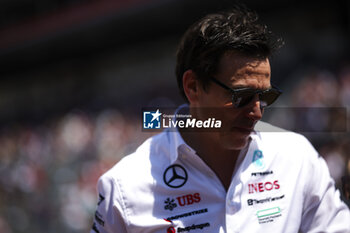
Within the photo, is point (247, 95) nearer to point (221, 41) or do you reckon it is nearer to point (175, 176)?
point (221, 41)

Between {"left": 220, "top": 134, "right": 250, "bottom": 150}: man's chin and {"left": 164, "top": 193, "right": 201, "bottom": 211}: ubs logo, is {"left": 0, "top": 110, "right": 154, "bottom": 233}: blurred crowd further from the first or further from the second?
{"left": 220, "top": 134, "right": 250, "bottom": 150}: man's chin

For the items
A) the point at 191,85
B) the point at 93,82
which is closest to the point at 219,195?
the point at 191,85

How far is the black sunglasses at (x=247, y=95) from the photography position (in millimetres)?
1520

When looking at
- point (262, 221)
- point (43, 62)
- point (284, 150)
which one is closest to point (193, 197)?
point (262, 221)

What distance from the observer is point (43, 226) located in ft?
24.7

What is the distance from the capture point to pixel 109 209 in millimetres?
1621

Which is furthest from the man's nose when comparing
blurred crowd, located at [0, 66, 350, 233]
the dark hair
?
blurred crowd, located at [0, 66, 350, 233]

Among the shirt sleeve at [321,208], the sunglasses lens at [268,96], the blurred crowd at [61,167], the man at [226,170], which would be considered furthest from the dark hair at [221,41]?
the blurred crowd at [61,167]

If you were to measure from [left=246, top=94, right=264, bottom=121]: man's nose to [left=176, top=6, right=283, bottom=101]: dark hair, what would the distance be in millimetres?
177

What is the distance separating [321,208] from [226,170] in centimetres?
41

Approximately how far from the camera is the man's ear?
1.71 m

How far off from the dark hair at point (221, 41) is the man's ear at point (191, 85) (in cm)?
3

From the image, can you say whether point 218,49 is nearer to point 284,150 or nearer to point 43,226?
point 284,150

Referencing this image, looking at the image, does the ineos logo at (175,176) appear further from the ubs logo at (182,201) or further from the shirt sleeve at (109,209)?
the shirt sleeve at (109,209)
